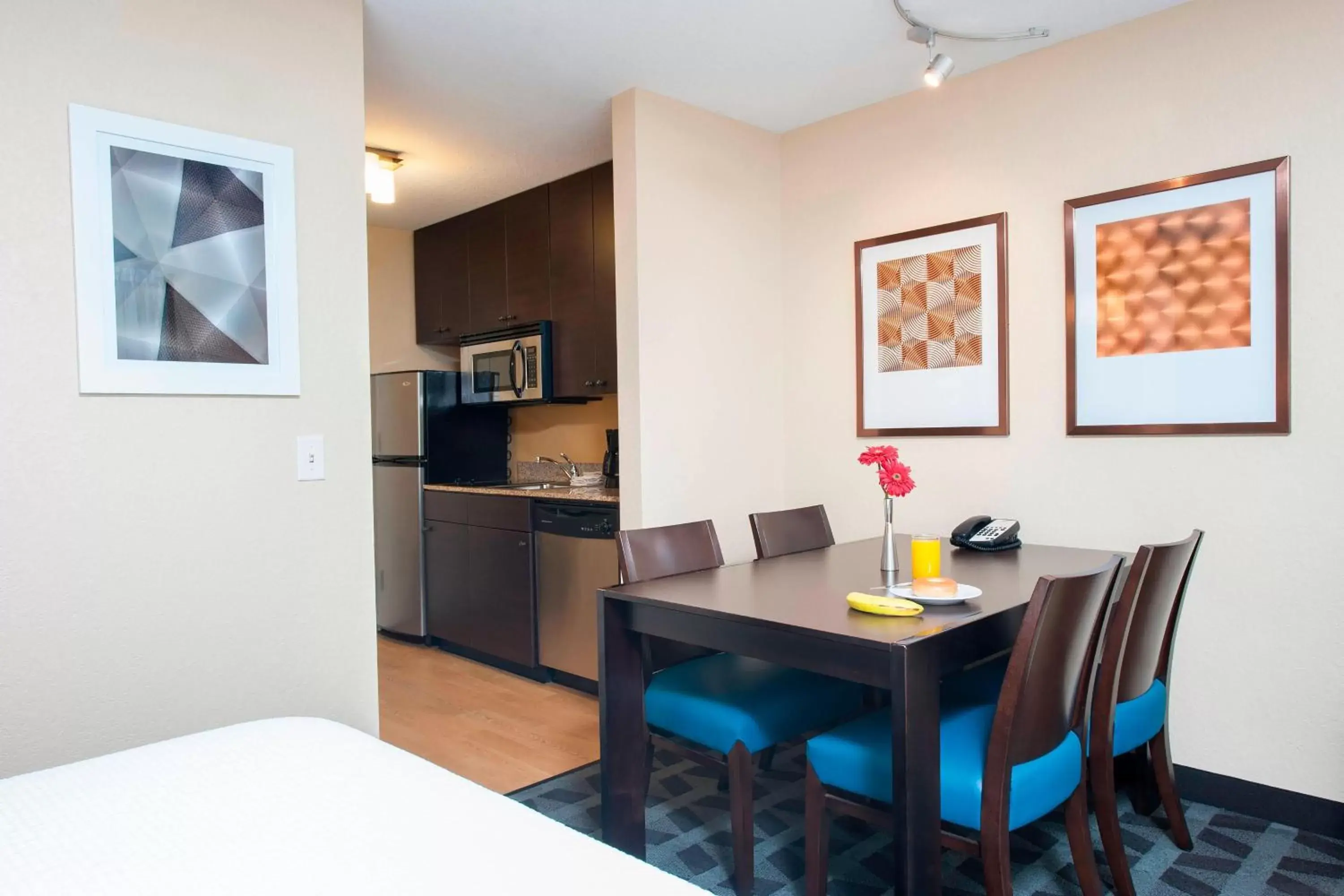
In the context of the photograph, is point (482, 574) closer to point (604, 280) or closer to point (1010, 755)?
point (604, 280)

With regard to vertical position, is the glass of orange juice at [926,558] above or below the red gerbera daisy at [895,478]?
below

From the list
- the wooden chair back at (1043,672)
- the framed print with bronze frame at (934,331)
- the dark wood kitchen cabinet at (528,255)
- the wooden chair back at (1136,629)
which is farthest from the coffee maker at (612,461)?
the wooden chair back at (1043,672)

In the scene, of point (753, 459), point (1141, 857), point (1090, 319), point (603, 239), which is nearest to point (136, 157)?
point (603, 239)

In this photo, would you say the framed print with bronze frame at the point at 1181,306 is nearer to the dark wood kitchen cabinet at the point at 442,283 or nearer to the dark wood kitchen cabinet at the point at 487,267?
the dark wood kitchen cabinet at the point at 487,267

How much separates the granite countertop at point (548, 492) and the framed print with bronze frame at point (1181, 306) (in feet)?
5.91

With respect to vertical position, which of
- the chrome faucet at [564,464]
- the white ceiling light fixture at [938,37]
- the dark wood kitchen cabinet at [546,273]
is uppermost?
the white ceiling light fixture at [938,37]

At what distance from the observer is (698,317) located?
3381mm

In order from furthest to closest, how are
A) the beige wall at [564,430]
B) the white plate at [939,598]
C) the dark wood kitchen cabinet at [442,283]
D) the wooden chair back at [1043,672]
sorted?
the dark wood kitchen cabinet at [442,283] → the beige wall at [564,430] → the white plate at [939,598] → the wooden chair back at [1043,672]

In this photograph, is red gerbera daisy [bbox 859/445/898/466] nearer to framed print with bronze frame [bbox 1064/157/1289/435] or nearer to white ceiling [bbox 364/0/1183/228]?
framed print with bronze frame [bbox 1064/157/1289/435]

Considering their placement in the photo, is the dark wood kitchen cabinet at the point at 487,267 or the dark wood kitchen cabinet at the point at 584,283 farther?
the dark wood kitchen cabinet at the point at 487,267

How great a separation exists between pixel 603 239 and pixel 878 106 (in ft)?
4.31

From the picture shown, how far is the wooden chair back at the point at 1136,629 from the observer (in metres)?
1.90

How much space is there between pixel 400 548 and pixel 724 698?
309cm

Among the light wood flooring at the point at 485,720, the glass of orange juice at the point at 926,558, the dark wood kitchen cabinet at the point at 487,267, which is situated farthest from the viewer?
the dark wood kitchen cabinet at the point at 487,267
